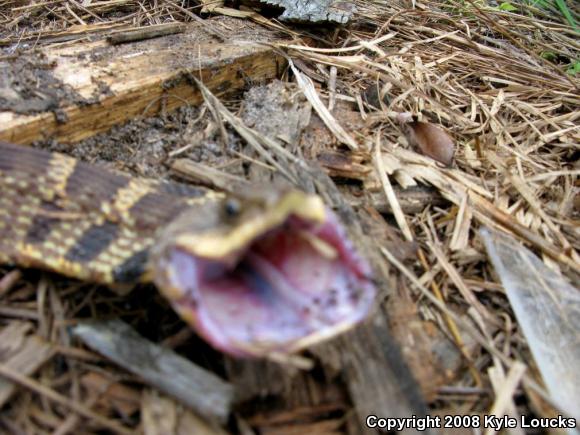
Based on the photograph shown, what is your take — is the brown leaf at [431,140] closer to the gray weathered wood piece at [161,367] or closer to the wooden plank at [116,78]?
the wooden plank at [116,78]

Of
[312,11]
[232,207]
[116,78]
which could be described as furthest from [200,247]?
[312,11]

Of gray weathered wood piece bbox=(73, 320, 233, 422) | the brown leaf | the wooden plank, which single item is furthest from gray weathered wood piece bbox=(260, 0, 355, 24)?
gray weathered wood piece bbox=(73, 320, 233, 422)

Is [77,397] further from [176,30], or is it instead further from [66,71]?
[176,30]

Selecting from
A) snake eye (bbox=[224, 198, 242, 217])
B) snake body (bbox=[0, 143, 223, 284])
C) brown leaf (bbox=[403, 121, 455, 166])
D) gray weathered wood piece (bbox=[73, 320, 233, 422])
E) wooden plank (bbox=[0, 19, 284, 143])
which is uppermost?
snake eye (bbox=[224, 198, 242, 217])

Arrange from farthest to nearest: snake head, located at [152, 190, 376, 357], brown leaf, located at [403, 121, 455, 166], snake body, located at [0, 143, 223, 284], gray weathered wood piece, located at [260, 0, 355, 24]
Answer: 1. gray weathered wood piece, located at [260, 0, 355, 24]
2. brown leaf, located at [403, 121, 455, 166]
3. snake body, located at [0, 143, 223, 284]
4. snake head, located at [152, 190, 376, 357]

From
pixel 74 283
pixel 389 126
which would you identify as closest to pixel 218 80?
pixel 389 126

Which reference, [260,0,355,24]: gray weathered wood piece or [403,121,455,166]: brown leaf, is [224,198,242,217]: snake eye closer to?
[403,121,455,166]: brown leaf

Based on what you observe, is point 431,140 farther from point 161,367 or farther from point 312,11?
point 161,367
